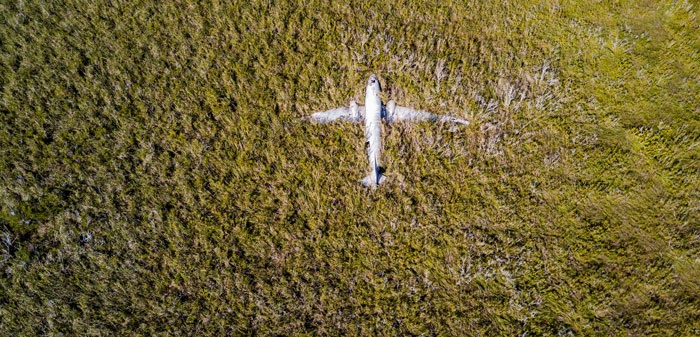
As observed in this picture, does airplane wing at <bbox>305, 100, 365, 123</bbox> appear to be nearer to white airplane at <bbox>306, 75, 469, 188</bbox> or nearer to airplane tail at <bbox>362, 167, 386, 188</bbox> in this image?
white airplane at <bbox>306, 75, 469, 188</bbox>

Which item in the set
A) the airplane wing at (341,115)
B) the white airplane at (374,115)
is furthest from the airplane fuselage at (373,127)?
the airplane wing at (341,115)

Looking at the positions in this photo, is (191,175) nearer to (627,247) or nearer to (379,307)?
(379,307)

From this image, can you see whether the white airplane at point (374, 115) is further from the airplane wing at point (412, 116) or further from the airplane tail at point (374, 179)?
the airplane tail at point (374, 179)

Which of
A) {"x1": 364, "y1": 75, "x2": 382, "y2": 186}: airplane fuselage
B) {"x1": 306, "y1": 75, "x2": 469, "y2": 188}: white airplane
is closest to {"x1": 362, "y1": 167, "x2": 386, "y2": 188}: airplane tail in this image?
{"x1": 364, "y1": 75, "x2": 382, "y2": 186}: airplane fuselage

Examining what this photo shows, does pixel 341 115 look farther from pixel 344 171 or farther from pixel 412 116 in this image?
pixel 412 116

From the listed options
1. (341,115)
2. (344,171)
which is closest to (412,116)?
(341,115)

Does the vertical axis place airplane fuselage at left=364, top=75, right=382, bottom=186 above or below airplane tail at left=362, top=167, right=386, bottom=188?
above
